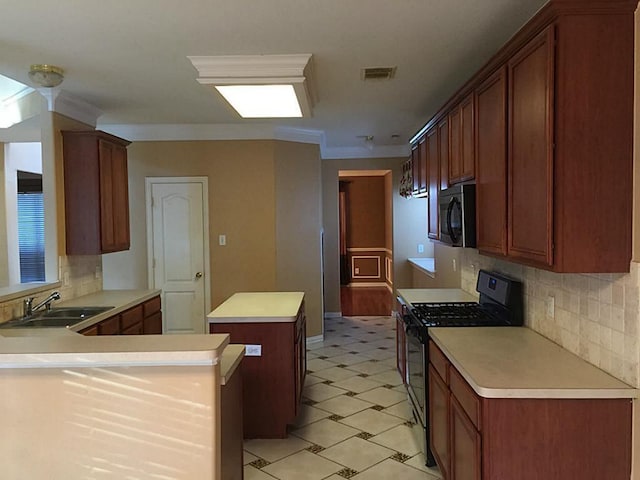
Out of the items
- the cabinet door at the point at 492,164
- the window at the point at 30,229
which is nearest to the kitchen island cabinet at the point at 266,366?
the cabinet door at the point at 492,164

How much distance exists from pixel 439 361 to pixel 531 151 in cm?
122

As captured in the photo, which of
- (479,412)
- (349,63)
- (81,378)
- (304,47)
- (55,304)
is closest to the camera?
(81,378)

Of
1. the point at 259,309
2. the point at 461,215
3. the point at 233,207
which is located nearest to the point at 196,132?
the point at 233,207

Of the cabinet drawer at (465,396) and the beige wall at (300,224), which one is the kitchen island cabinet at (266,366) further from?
the beige wall at (300,224)

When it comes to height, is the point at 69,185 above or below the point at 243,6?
below

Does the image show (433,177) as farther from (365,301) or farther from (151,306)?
(365,301)

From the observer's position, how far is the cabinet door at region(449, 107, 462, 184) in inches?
123

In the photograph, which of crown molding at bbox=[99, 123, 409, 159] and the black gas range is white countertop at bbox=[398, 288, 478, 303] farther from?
crown molding at bbox=[99, 123, 409, 159]

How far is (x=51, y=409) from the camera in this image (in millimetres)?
1657

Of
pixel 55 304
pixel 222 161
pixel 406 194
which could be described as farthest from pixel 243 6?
pixel 406 194

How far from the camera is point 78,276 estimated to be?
13.7 feet

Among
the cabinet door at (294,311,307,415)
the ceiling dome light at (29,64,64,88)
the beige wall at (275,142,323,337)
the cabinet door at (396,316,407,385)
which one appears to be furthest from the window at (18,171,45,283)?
the cabinet door at (396,316,407,385)

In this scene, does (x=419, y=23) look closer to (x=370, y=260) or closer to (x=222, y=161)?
(x=222, y=161)

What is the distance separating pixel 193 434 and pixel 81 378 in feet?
1.46
